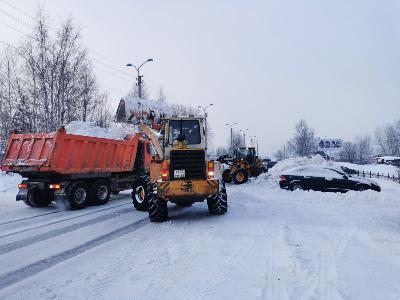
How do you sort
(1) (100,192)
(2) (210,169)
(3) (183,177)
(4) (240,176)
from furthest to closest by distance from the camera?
(4) (240,176), (1) (100,192), (2) (210,169), (3) (183,177)

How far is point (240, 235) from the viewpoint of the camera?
833 cm

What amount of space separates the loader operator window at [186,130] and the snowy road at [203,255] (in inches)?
88.3

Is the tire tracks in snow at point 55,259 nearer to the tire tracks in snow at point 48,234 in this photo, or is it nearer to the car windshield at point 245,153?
the tire tracks in snow at point 48,234

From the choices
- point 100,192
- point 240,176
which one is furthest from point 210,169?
point 240,176

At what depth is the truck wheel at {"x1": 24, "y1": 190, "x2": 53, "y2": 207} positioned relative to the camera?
1332cm

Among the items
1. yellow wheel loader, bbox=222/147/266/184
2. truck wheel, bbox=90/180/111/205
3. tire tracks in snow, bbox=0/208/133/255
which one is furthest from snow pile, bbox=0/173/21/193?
yellow wheel loader, bbox=222/147/266/184

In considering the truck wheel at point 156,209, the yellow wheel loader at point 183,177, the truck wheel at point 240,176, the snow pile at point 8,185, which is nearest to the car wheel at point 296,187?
the truck wheel at point 240,176

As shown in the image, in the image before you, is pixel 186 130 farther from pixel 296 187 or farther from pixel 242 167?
pixel 242 167

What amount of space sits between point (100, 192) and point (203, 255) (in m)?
8.61

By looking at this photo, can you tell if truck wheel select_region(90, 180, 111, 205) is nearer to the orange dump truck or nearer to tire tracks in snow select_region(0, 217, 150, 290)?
the orange dump truck

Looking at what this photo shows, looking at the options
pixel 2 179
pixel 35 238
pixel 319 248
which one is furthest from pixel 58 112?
pixel 319 248

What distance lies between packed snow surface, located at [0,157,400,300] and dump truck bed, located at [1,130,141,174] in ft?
4.95

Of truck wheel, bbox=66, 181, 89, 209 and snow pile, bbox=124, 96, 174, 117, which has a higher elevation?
snow pile, bbox=124, 96, 174, 117

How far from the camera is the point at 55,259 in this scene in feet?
21.9
